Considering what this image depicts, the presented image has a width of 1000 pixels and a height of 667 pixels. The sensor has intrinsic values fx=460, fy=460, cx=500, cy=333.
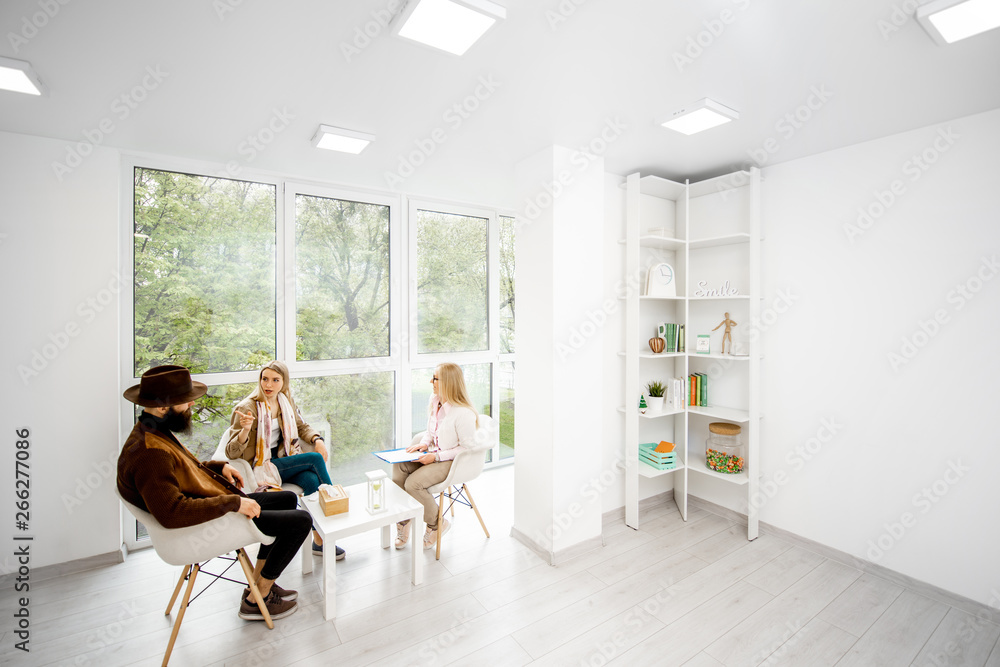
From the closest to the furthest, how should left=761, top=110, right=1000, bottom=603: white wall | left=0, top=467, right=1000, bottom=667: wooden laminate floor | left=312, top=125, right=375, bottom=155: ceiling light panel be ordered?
left=0, top=467, right=1000, bottom=667: wooden laminate floor, left=761, top=110, right=1000, bottom=603: white wall, left=312, top=125, right=375, bottom=155: ceiling light panel

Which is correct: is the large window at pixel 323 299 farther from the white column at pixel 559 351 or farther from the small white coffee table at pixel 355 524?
the white column at pixel 559 351

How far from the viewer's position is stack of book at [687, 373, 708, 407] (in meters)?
3.64

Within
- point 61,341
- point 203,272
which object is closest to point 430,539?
point 203,272

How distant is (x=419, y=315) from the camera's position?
14.2 feet

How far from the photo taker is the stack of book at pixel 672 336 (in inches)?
141

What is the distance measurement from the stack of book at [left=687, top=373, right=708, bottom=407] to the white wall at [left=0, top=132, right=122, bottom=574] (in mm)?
4055

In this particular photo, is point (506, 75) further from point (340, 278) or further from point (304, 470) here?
point (304, 470)

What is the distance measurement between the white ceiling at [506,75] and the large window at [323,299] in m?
0.57

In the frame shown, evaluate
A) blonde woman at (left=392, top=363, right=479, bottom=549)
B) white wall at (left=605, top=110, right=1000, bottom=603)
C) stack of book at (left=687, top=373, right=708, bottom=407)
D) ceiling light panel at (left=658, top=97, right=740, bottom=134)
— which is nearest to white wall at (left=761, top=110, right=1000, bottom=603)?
white wall at (left=605, top=110, right=1000, bottom=603)

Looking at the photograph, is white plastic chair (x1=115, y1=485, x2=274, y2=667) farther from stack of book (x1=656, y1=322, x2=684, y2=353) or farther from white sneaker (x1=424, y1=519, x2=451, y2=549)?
stack of book (x1=656, y1=322, x2=684, y2=353)

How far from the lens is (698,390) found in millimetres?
3668

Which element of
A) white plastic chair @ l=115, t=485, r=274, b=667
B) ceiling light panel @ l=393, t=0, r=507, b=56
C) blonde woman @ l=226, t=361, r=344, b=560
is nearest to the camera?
ceiling light panel @ l=393, t=0, r=507, b=56

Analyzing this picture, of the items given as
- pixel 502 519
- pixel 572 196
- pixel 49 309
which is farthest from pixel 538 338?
pixel 49 309

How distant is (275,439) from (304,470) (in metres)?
0.29
